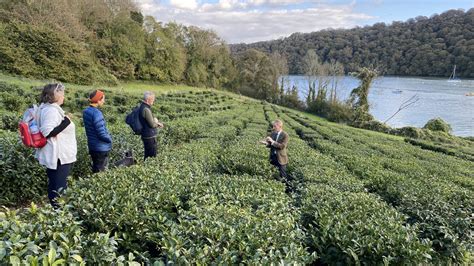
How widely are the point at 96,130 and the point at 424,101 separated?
241 ft

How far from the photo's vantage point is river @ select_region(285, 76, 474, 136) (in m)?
50.3

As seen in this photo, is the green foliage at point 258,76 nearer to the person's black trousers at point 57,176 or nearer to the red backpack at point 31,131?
the person's black trousers at point 57,176

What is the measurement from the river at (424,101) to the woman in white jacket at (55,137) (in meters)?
47.0

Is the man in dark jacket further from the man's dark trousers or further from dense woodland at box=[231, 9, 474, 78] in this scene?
dense woodland at box=[231, 9, 474, 78]

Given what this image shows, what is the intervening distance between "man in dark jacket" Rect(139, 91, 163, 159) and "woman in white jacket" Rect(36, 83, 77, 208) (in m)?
2.56

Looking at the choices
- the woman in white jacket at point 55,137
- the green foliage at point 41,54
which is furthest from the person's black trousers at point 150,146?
the green foliage at point 41,54

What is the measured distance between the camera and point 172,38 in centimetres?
5012

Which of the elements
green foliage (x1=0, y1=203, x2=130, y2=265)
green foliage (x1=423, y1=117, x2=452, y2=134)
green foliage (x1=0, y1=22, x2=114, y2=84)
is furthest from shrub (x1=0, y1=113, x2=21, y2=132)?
green foliage (x1=423, y1=117, x2=452, y2=134)

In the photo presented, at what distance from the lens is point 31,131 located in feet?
14.3

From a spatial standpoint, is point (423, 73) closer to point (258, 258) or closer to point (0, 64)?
point (0, 64)

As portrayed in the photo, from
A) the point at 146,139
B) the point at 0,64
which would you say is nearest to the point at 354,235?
the point at 146,139

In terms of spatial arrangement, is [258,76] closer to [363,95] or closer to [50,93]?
[363,95]

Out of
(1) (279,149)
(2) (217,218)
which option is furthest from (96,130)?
(1) (279,149)

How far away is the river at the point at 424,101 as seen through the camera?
165 feet
